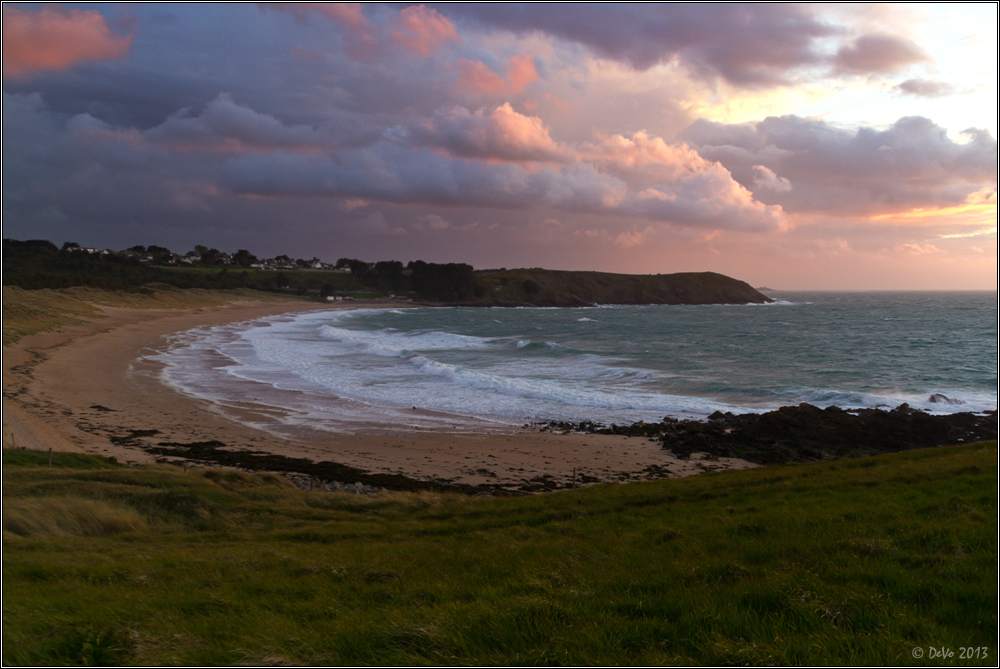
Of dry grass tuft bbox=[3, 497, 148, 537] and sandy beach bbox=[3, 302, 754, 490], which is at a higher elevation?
dry grass tuft bbox=[3, 497, 148, 537]

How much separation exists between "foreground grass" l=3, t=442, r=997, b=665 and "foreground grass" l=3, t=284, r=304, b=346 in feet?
135

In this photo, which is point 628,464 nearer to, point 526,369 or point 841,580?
point 841,580

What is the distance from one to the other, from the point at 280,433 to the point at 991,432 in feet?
93.4

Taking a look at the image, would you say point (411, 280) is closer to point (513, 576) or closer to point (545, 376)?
point (545, 376)

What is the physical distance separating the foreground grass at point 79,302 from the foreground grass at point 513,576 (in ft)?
135

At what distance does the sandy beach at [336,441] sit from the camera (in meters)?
17.1

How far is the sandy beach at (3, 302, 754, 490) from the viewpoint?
56.1 ft

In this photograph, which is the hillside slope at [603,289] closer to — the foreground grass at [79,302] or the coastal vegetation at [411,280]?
the coastal vegetation at [411,280]

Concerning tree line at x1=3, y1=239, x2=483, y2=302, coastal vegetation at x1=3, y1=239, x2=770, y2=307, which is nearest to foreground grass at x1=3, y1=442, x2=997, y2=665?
tree line at x1=3, y1=239, x2=483, y2=302

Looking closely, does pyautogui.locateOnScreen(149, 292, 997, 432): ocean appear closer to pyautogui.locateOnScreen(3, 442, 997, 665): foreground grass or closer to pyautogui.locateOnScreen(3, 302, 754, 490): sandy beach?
pyautogui.locateOnScreen(3, 302, 754, 490): sandy beach

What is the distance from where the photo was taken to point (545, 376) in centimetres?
3450

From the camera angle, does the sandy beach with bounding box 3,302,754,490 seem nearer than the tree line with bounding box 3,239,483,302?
Yes

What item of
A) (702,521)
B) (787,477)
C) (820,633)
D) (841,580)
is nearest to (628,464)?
(787,477)

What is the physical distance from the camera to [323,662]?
12.0ft
